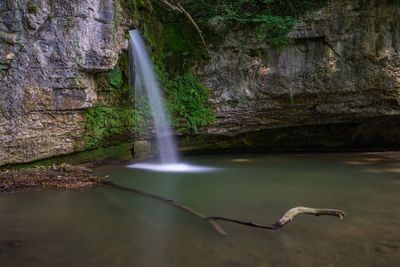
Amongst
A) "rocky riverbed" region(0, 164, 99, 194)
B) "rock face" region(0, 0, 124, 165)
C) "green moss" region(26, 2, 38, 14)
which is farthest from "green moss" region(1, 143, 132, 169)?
"green moss" region(26, 2, 38, 14)

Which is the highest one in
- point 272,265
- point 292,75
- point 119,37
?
point 119,37

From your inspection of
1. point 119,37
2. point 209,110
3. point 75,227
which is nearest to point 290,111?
point 209,110

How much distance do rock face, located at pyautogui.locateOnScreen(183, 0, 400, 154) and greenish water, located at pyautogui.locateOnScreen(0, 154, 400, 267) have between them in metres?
2.85

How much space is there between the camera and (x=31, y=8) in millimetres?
7094

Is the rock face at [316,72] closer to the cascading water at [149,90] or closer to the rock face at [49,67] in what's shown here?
the cascading water at [149,90]

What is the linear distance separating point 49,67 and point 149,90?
2.41 meters

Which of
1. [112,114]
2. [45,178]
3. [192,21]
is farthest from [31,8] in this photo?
[192,21]

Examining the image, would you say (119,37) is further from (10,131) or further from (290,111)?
(290,111)

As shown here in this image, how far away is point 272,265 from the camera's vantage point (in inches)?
131

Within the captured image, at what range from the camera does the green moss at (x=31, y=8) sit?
7.07 m

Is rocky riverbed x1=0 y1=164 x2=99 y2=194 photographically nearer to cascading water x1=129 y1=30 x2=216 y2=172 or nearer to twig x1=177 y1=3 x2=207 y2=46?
cascading water x1=129 y1=30 x2=216 y2=172

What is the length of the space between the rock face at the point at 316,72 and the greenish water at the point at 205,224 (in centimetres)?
285

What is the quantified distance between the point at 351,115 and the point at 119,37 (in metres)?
6.06

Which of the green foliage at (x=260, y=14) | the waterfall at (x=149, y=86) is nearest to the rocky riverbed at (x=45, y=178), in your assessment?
the waterfall at (x=149, y=86)
